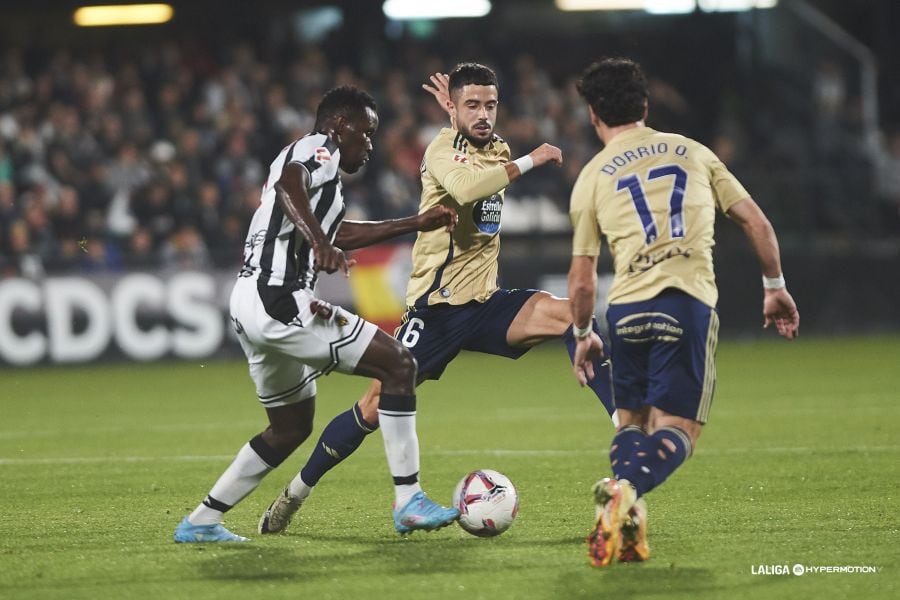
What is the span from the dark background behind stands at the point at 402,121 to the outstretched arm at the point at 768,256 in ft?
39.4

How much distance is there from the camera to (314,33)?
77.9 ft

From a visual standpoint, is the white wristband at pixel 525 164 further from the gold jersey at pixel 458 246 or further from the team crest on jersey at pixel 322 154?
the team crest on jersey at pixel 322 154

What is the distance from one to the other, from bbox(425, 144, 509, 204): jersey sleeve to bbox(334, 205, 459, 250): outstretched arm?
0.24 m

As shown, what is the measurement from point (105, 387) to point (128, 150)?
4.73 meters

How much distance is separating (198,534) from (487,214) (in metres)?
2.28

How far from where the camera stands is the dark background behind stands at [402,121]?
17766 millimetres

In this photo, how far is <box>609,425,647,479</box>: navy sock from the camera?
17.7 feet

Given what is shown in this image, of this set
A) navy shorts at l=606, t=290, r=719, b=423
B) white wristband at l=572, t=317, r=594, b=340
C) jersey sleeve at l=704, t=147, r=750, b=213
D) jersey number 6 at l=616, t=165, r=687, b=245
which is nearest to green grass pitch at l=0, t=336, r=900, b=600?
navy shorts at l=606, t=290, r=719, b=423

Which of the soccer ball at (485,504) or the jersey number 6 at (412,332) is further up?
the jersey number 6 at (412,332)

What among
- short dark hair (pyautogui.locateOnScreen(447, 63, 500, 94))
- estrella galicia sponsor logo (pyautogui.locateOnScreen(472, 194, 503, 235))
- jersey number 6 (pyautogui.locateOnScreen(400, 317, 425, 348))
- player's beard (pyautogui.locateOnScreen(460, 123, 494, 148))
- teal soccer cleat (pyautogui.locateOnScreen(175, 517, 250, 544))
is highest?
short dark hair (pyautogui.locateOnScreen(447, 63, 500, 94))

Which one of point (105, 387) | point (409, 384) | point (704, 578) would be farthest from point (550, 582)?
point (105, 387)

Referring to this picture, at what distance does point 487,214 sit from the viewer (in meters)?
7.26

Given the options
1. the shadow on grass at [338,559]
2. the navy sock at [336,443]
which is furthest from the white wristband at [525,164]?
the shadow on grass at [338,559]

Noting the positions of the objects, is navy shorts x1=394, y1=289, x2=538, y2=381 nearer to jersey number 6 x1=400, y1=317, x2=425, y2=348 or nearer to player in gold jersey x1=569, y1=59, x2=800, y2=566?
jersey number 6 x1=400, y1=317, x2=425, y2=348
